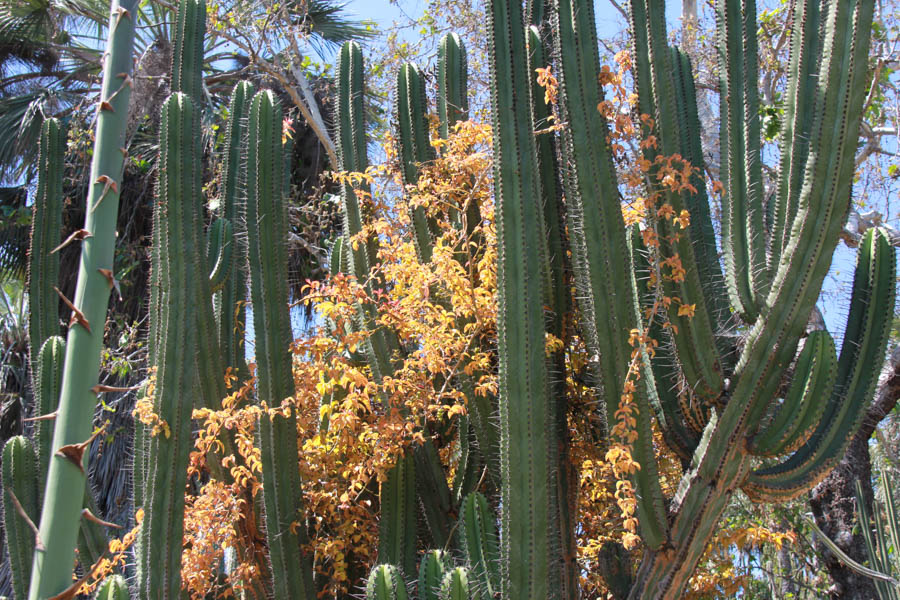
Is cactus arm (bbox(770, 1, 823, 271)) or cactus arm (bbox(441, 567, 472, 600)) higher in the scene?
cactus arm (bbox(770, 1, 823, 271))

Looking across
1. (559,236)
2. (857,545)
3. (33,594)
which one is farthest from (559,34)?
(857,545)

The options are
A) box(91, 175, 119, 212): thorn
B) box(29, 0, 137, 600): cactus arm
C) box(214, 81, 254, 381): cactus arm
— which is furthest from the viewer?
box(214, 81, 254, 381): cactus arm

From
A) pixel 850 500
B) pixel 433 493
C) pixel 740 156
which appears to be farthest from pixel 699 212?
pixel 850 500

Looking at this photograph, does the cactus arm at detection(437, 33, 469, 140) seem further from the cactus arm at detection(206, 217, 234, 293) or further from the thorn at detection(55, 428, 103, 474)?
the thorn at detection(55, 428, 103, 474)

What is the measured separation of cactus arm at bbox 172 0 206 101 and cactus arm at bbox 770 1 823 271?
311 cm

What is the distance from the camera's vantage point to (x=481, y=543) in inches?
160

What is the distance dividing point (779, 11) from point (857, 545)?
487cm

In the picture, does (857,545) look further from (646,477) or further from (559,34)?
(559,34)

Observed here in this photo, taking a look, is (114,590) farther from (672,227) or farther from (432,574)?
(672,227)

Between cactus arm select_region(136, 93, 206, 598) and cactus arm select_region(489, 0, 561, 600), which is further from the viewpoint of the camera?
cactus arm select_region(136, 93, 206, 598)

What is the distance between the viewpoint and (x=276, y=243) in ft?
15.9

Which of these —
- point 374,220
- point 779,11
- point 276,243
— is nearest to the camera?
point 276,243

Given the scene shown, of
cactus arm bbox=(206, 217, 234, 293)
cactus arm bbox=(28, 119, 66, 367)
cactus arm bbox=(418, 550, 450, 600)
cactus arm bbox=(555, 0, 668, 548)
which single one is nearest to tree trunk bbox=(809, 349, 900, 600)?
cactus arm bbox=(555, 0, 668, 548)

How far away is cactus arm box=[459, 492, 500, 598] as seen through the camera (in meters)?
3.92
